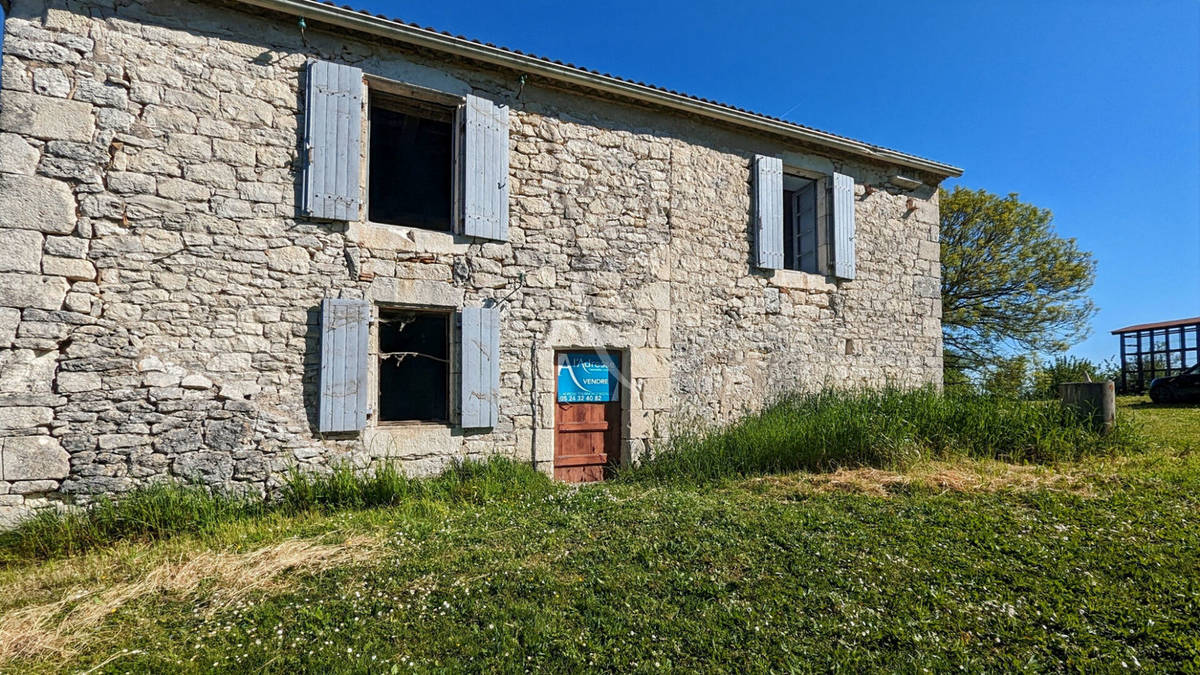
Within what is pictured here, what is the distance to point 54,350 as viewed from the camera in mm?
4512

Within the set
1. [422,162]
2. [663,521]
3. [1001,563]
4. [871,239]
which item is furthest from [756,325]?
[422,162]

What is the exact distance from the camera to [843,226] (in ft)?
26.4

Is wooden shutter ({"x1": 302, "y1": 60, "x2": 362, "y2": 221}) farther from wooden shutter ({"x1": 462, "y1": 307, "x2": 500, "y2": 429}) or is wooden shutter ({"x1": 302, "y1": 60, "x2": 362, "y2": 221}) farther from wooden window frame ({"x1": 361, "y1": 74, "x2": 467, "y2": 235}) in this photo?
wooden shutter ({"x1": 462, "y1": 307, "x2": 500, "y2": 429})

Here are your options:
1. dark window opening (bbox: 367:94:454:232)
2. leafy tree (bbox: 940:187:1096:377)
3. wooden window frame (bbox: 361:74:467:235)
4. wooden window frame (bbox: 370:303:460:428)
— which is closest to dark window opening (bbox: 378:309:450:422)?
wooden window frame (bbox: 370:303:460:428)

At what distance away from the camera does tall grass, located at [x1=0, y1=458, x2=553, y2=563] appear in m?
4.29

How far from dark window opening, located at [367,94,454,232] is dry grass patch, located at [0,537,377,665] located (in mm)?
4733

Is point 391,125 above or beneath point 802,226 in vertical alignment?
above

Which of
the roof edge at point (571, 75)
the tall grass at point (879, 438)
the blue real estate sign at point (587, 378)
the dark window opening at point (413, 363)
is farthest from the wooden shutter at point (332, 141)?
the tall grass at point (879, 438)

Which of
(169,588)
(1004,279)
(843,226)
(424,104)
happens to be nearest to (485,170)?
(424,104)

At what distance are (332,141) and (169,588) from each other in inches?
160

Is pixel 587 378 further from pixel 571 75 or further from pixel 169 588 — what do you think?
pixel 169 588

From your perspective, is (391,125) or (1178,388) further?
(1178,388)

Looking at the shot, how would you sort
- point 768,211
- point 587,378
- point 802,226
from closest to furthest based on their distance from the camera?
point 587,378, point 768,211, point 802,226

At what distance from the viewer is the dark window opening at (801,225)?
833cm
